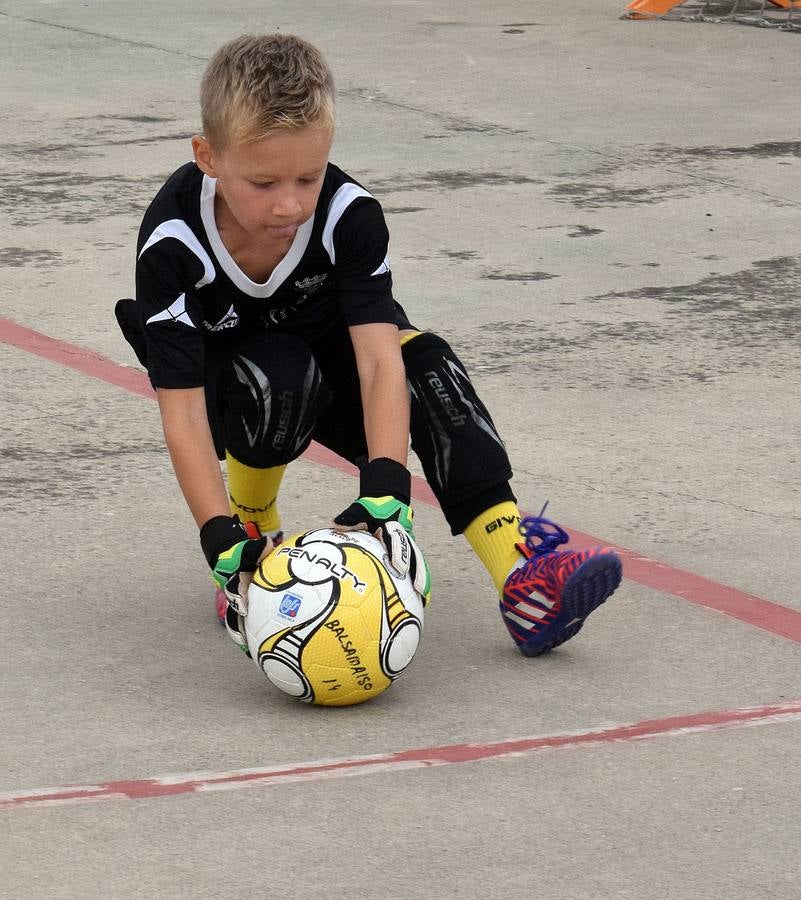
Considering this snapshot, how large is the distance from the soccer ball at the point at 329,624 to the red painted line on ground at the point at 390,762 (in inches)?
8.4

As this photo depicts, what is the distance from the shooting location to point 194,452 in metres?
3.37

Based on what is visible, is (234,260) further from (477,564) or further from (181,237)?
(477,564)

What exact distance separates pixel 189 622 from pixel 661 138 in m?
5.91

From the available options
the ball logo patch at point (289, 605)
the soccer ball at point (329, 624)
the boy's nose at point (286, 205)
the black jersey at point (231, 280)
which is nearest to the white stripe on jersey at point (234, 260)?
the black jersey at point (231, 280)

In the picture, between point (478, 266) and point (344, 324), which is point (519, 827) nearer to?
point (344, 324)

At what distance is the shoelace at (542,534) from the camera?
351 cm

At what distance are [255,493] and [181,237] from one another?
679 mm

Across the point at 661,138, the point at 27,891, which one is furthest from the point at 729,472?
the point at 661,138

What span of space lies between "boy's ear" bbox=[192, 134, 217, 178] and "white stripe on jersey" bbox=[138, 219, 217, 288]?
0.13 m

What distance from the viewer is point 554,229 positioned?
721 centimetres

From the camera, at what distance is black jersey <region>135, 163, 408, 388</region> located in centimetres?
342

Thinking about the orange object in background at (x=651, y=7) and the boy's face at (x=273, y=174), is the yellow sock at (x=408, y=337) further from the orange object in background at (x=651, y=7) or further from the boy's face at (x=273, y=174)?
the orange object in background at (x=651, y=7)

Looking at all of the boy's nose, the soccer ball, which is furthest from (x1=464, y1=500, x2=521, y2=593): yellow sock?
the boy's nose

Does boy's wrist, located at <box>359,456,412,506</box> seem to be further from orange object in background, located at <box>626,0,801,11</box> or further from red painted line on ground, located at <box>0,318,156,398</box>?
orange object in background, located at <box>626,0,801,11</box>
